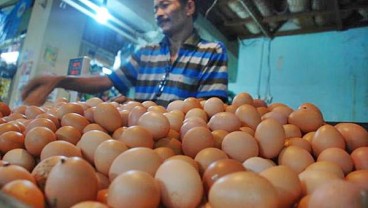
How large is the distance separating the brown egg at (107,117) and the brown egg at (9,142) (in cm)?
17

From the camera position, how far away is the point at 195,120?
29.7 inches

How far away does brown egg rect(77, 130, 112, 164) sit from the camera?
629 millimetres

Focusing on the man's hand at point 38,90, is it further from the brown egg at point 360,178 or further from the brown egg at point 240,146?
the brown egg at point 360,178

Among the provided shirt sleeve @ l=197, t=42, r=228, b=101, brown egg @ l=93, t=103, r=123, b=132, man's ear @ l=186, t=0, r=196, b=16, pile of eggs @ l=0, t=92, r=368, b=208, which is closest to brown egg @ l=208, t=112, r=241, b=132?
pile of eggs @ l=0, t=92, r=368, b=208

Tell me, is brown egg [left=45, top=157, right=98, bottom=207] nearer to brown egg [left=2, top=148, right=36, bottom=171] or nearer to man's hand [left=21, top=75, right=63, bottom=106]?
brown egg [left=2, top=148, right=36, bottom=171]

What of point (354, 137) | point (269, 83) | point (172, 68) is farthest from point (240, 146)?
point (269, 83)

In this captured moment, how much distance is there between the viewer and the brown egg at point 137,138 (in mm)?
635

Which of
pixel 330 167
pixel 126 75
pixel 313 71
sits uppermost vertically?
pixel 313 71

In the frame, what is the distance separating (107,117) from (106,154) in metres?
0.19

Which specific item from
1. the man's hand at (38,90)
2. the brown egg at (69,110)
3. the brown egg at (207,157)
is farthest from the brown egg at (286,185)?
the man's hand at (38,90)

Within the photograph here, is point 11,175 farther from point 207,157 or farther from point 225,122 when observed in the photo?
point 225,122

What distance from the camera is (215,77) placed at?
1430 mm

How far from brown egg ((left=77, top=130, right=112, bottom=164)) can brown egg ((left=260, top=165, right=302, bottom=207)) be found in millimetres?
333

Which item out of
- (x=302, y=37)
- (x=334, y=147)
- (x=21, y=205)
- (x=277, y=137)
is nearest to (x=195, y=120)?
(x=277, y=137)
